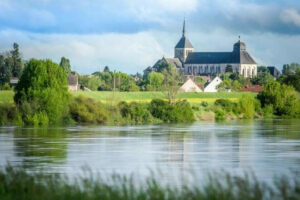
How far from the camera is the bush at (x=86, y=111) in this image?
62250 millimetres

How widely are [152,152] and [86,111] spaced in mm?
30147

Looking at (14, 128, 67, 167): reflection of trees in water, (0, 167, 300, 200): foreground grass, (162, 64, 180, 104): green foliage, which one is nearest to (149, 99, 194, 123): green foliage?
(162, 64, 180, 104): green foliage

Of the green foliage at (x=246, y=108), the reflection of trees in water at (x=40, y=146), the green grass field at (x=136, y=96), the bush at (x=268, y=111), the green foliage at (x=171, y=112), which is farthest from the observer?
the bush at (x=268, y=111)

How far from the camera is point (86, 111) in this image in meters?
62.4

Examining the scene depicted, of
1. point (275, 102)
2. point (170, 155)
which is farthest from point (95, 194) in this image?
point (275, 102)

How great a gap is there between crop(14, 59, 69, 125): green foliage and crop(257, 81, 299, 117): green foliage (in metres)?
35.4

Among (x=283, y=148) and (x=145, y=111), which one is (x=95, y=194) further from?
(x=145, y=111)

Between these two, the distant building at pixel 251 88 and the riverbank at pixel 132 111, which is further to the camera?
the distant building at pixel 251 88

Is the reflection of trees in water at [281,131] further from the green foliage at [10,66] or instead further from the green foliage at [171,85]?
the green foliage at [10,66]

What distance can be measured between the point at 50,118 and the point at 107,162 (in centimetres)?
3192

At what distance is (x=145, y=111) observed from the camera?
6888cm

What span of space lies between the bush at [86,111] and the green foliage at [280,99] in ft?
105

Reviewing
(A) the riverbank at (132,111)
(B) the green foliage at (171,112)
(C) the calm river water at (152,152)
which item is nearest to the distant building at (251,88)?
(A) the riverbank at (132,111)

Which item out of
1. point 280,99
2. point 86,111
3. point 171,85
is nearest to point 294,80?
point 280,99
